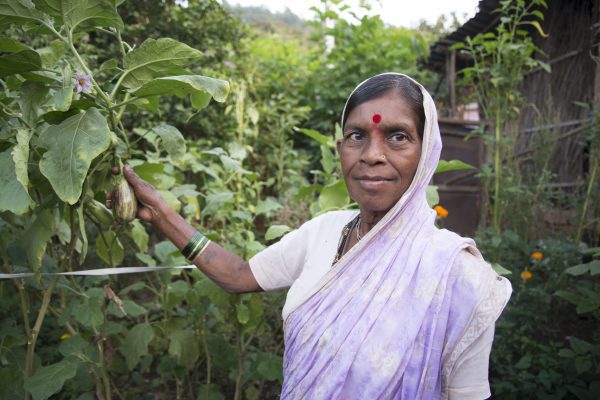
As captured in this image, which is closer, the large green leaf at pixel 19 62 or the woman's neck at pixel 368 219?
the large green leaf at pixel 19 62

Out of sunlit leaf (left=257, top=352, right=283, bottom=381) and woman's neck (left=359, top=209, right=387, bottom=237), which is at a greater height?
woman's neck (left=359, top=209, right=387, bottom=237)

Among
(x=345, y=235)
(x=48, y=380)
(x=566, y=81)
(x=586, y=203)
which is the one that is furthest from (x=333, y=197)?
(x=566, y=81)

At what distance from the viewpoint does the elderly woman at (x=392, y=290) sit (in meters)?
1.39

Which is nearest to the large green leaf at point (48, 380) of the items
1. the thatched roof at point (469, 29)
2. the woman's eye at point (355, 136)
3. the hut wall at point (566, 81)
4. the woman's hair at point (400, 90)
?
the woman's eye at point (355, 136)

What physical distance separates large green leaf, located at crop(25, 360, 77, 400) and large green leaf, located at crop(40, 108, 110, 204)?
2.36 feet

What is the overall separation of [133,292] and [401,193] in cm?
262

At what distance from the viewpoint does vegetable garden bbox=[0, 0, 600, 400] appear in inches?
53.1

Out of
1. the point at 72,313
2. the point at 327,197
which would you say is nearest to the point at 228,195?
the point at 327,197

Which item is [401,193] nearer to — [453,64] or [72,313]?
[72,313]

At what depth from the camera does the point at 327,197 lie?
216 centimetres

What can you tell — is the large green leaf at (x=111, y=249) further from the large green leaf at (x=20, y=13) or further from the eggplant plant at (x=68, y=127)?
the large green leaf at (x=20, y=13)

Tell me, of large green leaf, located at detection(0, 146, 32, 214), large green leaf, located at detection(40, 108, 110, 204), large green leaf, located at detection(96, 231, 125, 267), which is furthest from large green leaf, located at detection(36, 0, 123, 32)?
large green leaf, located at detection(96, 231, 125, 267)

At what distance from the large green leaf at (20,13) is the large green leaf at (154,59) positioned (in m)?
0.23

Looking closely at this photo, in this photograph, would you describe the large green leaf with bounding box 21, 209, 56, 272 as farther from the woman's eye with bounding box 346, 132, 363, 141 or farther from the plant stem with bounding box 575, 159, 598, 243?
the plant stem with bounding box 575, 159, 598, 243
